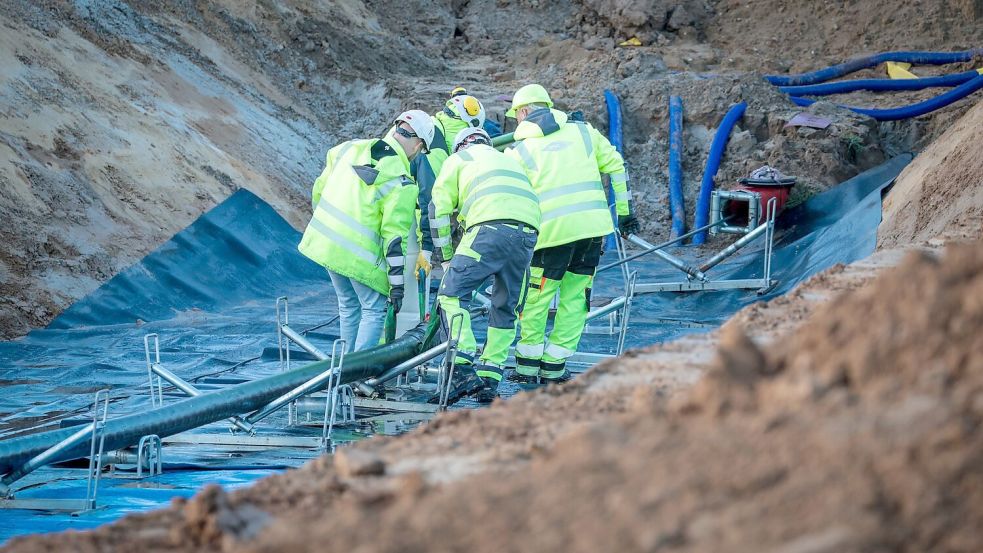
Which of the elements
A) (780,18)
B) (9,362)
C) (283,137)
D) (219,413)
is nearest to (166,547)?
(219,413)

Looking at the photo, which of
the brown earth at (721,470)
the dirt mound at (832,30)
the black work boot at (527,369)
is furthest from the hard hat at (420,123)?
the dirt mound at (832,30)

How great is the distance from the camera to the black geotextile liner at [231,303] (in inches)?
295

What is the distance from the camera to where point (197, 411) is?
17.7 ft

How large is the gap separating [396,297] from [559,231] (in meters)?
1.20

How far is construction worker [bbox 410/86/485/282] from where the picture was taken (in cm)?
727

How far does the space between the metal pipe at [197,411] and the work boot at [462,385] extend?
365 mm

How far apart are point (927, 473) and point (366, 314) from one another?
5367 millimetres

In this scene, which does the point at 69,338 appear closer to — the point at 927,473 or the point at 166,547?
the point at 166,547

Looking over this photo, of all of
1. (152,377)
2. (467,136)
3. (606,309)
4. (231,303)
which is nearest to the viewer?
(152,377)

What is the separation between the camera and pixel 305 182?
1370 cm

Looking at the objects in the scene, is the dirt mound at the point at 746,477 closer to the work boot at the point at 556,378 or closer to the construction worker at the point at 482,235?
the construction worker at the point at 482,235

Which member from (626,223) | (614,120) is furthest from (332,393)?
(614,120)

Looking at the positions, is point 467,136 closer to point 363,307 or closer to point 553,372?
point 363,307

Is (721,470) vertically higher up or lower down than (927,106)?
lower down
